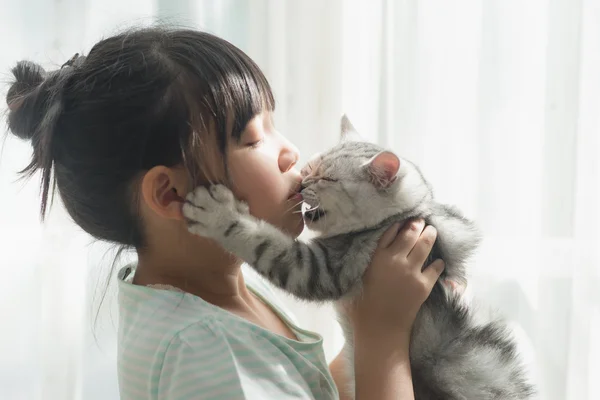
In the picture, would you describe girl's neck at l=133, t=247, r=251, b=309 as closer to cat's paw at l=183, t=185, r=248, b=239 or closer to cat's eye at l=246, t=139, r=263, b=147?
cat's paw at l=183, t=185, r=248, b=239

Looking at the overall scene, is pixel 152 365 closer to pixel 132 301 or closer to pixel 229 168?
pixel 132 301

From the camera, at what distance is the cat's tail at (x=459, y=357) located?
41.8 inches

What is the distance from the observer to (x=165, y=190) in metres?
1.00

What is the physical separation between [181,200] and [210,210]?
0.05 metres

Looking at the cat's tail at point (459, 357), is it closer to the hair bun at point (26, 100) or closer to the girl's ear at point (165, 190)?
the girl's ear at point (165, 190)

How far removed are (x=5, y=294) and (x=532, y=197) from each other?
140 centimetres

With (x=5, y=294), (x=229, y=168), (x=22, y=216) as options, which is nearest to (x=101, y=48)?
(x=229, y=168)

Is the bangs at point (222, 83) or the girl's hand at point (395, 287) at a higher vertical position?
the bangs at point (222, 83)

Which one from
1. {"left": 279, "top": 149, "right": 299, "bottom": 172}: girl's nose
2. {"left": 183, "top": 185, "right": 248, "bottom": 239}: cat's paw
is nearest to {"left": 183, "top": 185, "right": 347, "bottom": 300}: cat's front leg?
{"left": 183, "top": 185, "right": 248, "bottom": 239}: cat's paw

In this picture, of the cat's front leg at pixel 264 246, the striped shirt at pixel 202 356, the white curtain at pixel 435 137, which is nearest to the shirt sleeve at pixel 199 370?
the striped shirt at pixel 202 356

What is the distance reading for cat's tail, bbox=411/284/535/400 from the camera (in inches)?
41.8

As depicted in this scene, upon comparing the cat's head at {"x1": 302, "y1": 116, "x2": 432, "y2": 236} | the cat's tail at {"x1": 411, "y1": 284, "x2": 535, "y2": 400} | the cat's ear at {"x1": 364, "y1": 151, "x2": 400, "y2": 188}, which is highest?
the cat's ear at {"x1": 364, "y1": 151, "x2": 400, "y2": 188}

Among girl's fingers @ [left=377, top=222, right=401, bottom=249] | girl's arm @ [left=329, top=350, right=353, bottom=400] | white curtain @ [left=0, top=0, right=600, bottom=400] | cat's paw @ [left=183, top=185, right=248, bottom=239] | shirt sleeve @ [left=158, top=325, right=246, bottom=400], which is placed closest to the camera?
shirt sleeve @ [left=158, top=325, right=246, bottom=400]

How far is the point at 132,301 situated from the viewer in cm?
103
